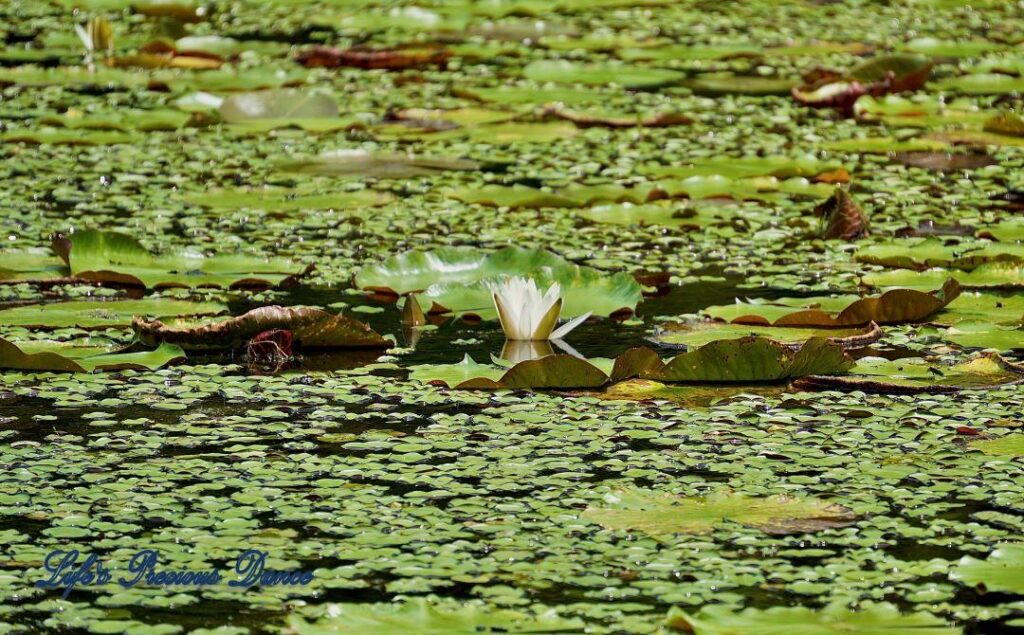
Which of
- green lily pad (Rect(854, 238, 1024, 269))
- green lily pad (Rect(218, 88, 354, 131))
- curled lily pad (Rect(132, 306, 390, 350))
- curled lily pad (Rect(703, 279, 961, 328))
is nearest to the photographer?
curled lily pad (Rect(132, 306, 390, 350))

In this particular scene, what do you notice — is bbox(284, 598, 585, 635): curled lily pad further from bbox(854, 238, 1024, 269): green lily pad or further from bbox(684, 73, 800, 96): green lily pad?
bbox(684, 73, 800, 96): green lily pad

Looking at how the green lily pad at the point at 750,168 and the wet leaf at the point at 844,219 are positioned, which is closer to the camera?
the wet leaf at the point at 844,219

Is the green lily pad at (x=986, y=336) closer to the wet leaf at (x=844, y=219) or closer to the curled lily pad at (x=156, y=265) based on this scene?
the wet leaf at (x=844, y=219)

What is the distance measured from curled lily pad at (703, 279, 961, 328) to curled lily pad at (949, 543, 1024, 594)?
109 centimetres

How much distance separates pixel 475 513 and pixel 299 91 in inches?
136

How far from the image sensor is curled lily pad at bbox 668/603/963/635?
6.13 feet

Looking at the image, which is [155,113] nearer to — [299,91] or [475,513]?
[299,91]

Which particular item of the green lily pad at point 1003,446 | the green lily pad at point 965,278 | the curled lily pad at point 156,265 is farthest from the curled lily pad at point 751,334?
the curled lily pad at point 156,265

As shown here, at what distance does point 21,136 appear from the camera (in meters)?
5.07

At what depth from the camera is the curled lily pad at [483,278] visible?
3.34m

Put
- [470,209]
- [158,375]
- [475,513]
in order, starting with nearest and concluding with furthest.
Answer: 1. [475,513]
2. [158,375]
3. [470,209]

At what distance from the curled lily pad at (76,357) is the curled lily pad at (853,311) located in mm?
1059

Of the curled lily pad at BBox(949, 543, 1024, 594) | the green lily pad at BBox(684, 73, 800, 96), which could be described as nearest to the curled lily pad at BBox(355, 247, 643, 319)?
the curled lily pad at BBox(949, 543, 1024, 594)

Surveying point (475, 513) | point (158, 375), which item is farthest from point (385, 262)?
point (475, 513)
